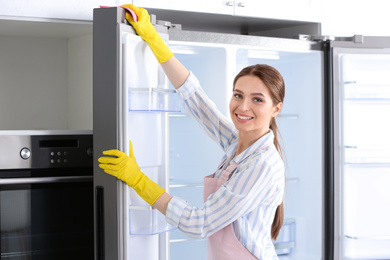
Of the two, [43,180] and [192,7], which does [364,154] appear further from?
[43,180]

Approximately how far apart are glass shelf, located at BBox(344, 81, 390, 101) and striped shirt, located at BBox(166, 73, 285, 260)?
2.64ft

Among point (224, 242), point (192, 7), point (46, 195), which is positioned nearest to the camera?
point (224, 242)

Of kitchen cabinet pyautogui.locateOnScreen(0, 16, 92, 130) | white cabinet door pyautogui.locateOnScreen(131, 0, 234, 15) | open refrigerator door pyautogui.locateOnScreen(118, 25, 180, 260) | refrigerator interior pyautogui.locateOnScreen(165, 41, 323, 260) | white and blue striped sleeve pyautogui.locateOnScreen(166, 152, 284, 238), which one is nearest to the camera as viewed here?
white and blue striped sleeve pyautogui.locateOnScreen(166, 152, 284, 238)

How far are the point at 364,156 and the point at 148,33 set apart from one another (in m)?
1.27

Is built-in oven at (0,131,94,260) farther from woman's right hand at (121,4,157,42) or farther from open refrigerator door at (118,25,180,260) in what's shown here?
woman's right hand at (121,4,157,42)

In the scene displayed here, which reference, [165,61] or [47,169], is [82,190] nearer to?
[47,169]

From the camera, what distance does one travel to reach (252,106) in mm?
1972

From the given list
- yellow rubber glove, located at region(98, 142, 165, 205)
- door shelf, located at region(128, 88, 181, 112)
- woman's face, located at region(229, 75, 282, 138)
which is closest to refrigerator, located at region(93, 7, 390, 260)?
door shelf, located at region(128, 88, 181, 112)

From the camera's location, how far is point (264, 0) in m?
2.70

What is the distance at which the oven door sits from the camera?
7.03 feet

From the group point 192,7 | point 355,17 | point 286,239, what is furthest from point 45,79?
point 355,17

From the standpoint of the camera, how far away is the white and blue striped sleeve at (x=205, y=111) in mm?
2143

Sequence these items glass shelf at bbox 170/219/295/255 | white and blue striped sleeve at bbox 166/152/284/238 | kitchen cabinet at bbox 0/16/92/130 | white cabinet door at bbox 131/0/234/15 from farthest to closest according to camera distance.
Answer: glass shelf at bbox 170/219/295/255 → kitchen cabinet at bbox 0/16/92/130 → white cabinet door at bbox 131/0/234/15 → white and blue striped sleeve at bbox 166/152/284/238

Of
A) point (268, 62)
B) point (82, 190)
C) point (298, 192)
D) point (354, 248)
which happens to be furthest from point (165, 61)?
point (354, 248)
